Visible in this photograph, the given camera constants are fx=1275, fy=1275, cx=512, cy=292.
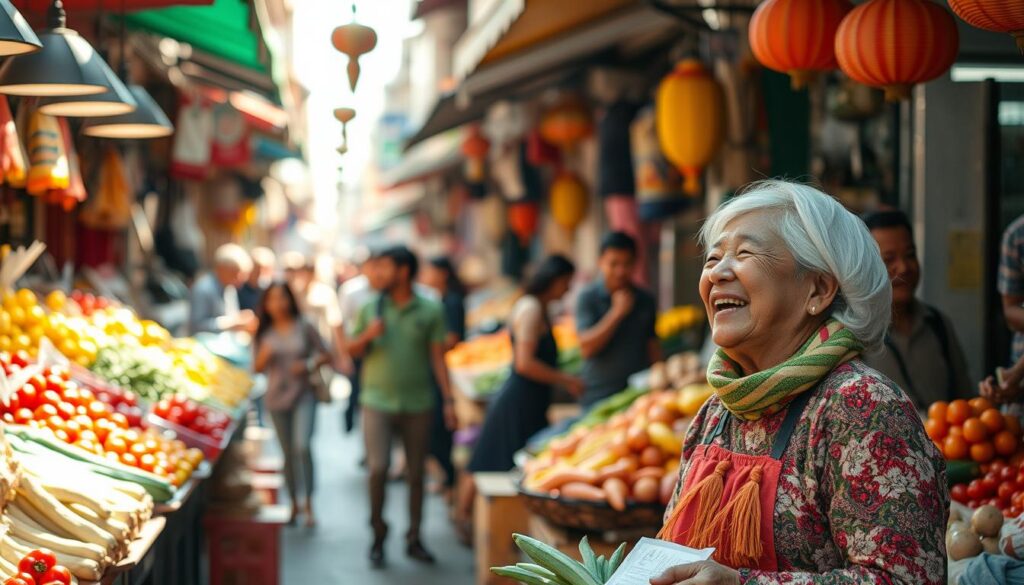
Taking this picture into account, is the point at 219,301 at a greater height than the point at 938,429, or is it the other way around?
the point at 219,301

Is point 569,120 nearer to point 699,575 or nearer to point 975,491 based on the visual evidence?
point 975,491

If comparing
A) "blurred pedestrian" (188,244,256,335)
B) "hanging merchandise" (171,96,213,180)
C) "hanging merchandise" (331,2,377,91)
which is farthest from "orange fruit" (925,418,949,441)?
"hanging merchandise" (171,96,213,180)

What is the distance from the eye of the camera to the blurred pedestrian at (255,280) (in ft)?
40.4

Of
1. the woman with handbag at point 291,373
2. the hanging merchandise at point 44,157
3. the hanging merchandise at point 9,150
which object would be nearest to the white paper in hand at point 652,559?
the hanging merchandise at point 9,150

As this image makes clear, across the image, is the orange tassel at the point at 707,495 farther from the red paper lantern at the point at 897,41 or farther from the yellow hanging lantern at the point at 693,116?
the yellow hanging lantern at the point at 693,116

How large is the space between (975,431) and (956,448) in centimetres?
9

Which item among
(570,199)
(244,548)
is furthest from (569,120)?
(244,548)

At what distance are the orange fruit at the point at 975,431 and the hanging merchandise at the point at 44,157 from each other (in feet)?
11.6

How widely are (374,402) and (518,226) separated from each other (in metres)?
7.83

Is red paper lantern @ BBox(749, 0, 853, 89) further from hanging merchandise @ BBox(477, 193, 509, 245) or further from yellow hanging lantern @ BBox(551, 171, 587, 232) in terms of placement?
hanging merchandise @ BBox(477, 193, 509, 245)

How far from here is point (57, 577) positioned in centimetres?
330

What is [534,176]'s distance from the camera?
15.0 meters

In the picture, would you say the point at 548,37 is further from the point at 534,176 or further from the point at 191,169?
the point at 534,176

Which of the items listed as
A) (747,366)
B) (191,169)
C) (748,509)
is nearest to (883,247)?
(747,366)
